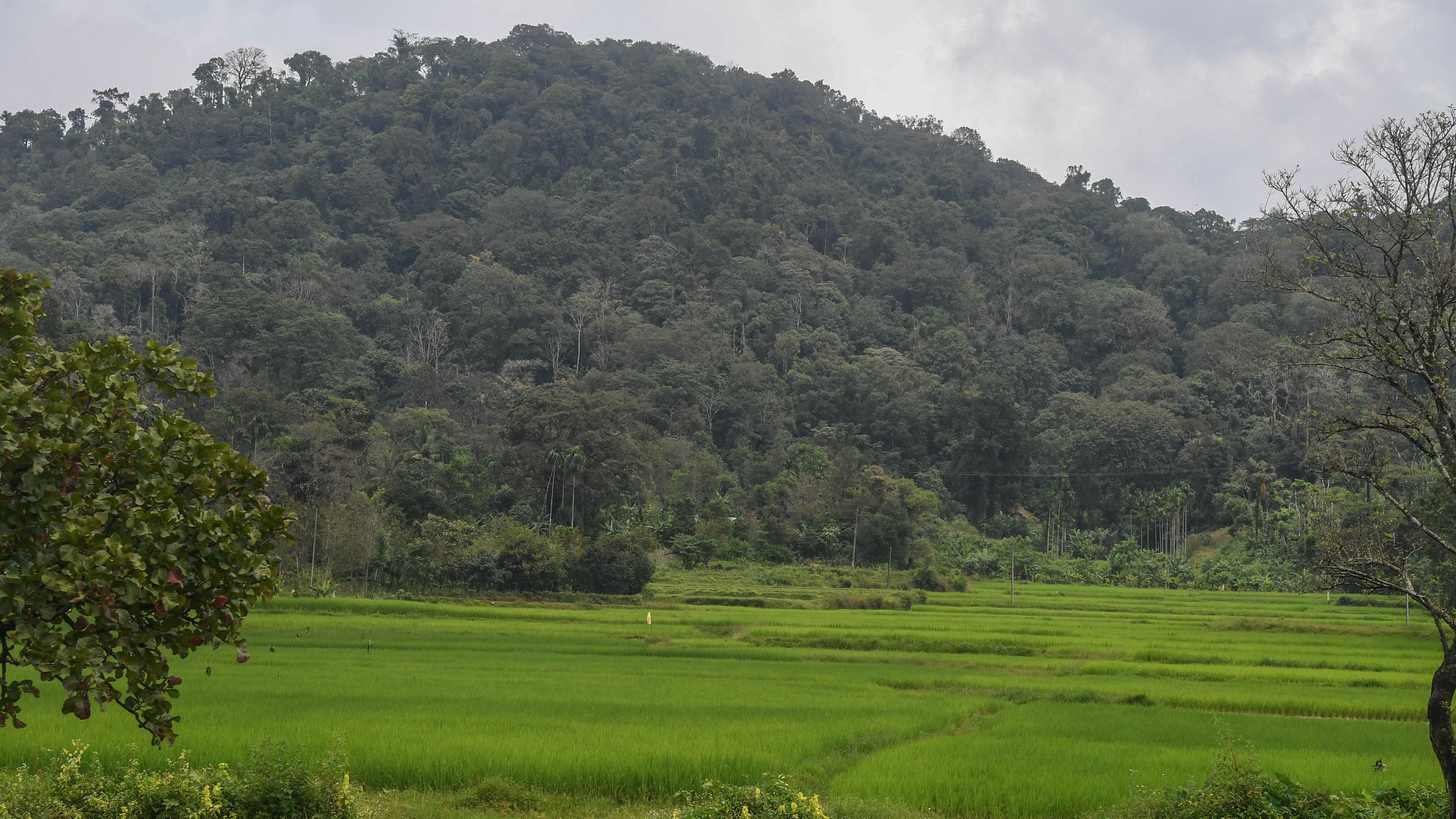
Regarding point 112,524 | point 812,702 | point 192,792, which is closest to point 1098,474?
point 812,702

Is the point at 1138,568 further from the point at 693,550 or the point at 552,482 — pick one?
the point at 552,482

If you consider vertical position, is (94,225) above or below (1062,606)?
above

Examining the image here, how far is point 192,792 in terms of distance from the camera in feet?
28.6

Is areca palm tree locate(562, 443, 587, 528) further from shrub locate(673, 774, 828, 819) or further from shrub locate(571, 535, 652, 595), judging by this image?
shrub locate(673, 774, 828, 819)

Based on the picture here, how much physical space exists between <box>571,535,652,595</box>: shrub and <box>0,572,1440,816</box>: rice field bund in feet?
19.0

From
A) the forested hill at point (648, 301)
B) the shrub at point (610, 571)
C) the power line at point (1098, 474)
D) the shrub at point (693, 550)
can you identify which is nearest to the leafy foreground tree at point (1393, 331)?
the shrub at point (610, 571)

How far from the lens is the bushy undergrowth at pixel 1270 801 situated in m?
9.39

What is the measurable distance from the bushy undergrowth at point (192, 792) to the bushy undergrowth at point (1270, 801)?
7560 mm

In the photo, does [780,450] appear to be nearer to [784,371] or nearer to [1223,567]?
[784,371]

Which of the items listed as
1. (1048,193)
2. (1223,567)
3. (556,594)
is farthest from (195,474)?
(1048,193)

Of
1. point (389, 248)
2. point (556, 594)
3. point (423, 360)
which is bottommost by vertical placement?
point (556, 594)

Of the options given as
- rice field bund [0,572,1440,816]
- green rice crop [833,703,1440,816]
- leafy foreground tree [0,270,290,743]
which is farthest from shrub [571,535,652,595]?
leafy foreground tree [0,270,290,743]

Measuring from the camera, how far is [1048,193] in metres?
122

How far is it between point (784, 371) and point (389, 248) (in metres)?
40.6
